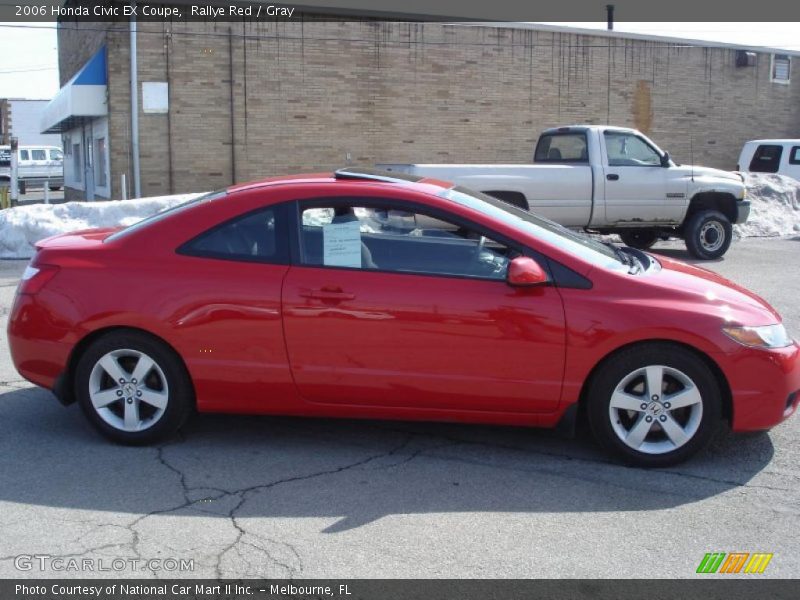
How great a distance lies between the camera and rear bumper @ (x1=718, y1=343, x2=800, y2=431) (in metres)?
4.95

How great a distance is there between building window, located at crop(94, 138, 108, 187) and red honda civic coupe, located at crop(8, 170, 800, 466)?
18794mm

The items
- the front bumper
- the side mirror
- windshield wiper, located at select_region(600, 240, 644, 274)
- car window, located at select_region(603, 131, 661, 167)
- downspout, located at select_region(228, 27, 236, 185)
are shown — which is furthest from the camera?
downspout, located at select_region(228, 27, 236, 185)

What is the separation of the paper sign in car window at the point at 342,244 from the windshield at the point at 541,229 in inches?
23.7

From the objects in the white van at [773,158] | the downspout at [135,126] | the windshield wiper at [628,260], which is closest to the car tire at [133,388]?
the windshield wiper at [628,260]

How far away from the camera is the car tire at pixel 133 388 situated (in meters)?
5.25

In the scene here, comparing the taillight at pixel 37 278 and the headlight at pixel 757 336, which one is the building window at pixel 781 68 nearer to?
the headlight at pixel 757 336

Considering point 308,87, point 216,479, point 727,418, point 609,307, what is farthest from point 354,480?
point 308,87

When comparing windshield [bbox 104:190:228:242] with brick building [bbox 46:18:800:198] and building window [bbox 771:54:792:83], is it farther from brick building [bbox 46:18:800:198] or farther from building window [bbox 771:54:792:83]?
building window [bbox 771:54:792:83]

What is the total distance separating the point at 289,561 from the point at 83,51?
2535cm

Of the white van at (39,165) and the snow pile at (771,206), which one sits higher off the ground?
the white van at (39,165)

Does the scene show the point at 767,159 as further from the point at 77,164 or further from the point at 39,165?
the point at 39,165

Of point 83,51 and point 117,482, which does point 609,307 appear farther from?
point 83,51

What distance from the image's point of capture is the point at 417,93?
24.1 meters

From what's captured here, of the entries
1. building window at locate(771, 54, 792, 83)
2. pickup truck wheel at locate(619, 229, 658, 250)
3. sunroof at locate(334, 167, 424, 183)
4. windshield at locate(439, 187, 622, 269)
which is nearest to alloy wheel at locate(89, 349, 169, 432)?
sunroof at locate(334, 167, 424, 183)
